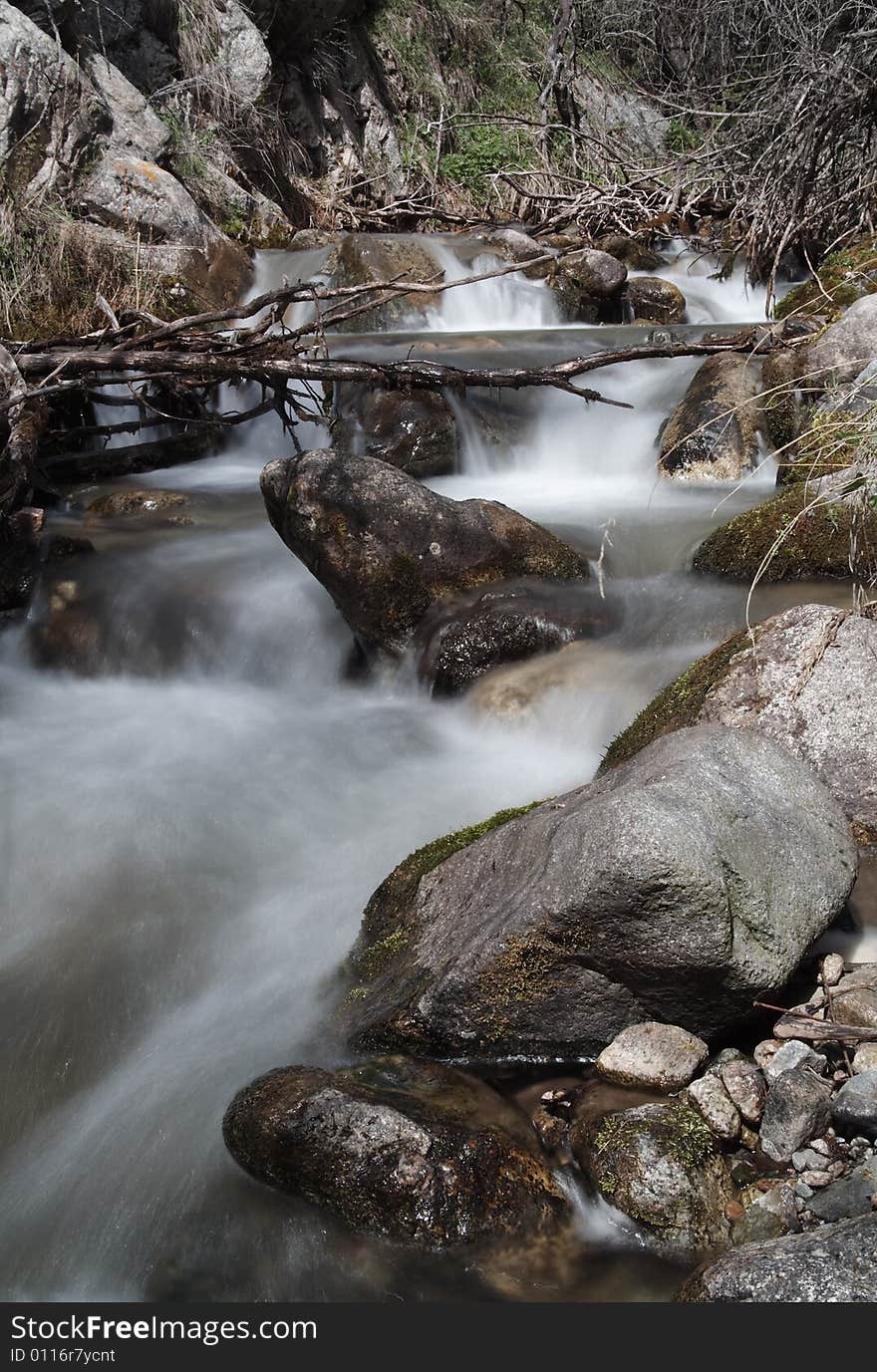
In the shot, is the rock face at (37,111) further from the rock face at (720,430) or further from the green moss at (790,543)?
the green moss at (790,543)

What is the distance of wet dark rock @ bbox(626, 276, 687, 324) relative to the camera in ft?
38.1

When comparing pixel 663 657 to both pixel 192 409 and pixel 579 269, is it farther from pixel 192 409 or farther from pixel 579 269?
pixel 579 269

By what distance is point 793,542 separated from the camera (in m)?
5.33

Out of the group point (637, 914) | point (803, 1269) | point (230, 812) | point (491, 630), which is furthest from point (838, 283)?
point (803, 1269)

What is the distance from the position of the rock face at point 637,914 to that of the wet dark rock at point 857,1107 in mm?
386

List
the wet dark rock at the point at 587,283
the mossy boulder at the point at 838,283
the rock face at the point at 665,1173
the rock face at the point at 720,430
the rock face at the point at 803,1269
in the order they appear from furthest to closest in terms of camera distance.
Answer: the wet dark rock at the point at 587,283 < the mossy boulder at the point at 838,283 < the rock face at the point at 720,430 < the rock face at the point at 665,1173 < the rock face at the point at 803,1269

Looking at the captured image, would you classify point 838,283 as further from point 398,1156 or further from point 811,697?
point 398,1156

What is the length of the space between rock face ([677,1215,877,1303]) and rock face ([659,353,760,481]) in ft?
18.8

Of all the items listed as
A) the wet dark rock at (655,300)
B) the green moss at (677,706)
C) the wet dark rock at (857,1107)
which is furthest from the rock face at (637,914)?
the wet dark rock at (655,300)

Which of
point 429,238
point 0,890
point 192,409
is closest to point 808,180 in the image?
point 429,238

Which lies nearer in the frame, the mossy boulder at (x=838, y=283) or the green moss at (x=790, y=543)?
the green moss at (x=790, y=543)

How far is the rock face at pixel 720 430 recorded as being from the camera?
24.1 ft

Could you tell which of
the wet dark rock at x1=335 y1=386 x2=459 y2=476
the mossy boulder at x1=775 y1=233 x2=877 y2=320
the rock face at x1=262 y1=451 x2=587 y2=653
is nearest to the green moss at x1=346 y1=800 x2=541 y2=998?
the rock face at x1=262 y1=451 x2=587 y2=653

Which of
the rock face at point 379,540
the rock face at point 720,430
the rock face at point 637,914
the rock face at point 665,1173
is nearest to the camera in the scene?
the rock face at point 665,1173
